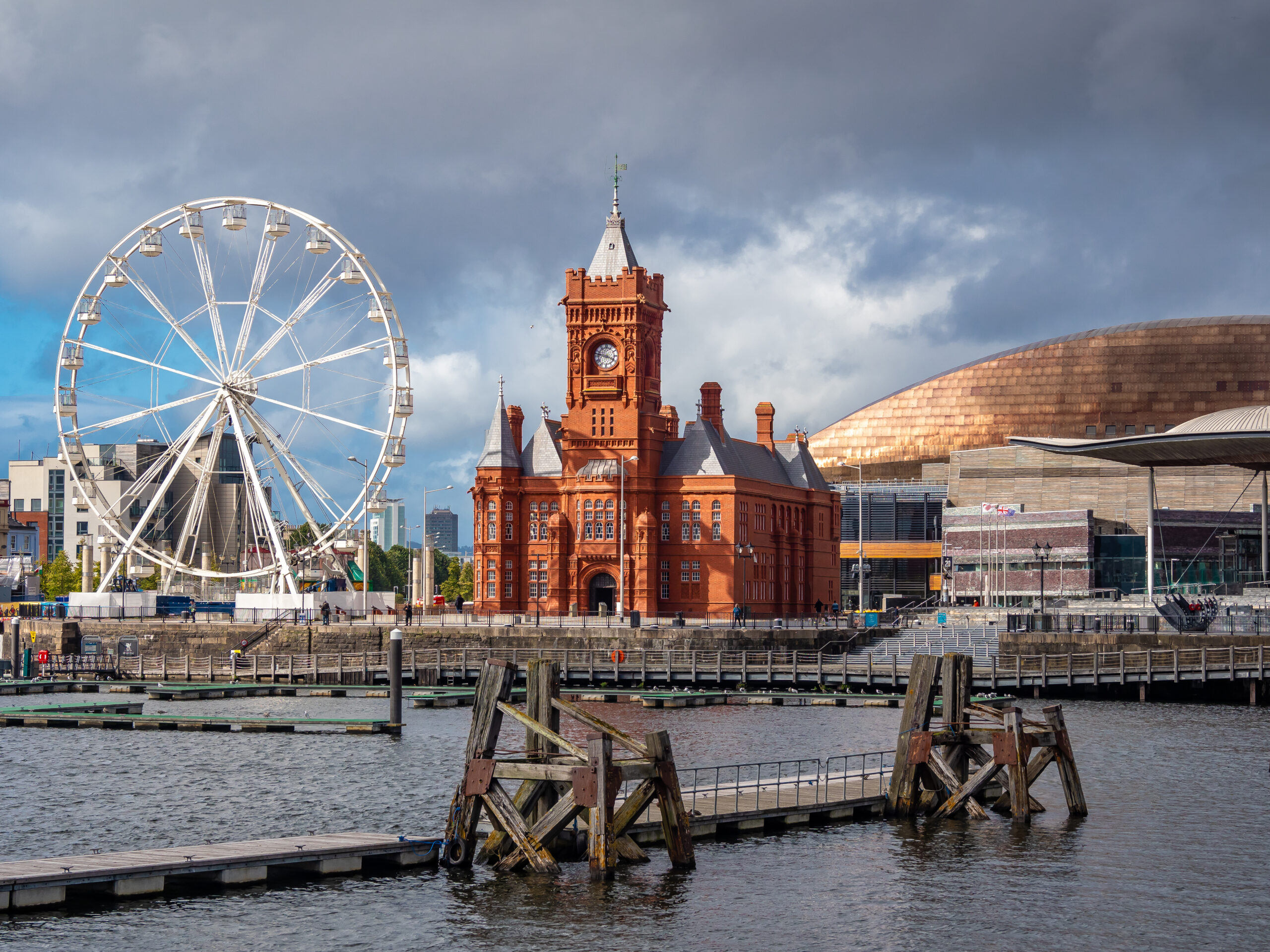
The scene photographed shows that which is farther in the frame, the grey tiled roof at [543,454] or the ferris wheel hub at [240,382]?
Result: the grey tiled roof at [543,454]

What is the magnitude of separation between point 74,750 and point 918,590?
107437 mm

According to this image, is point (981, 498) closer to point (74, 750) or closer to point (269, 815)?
point (74, 750)

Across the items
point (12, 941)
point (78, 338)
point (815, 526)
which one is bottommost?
point (12, 941)

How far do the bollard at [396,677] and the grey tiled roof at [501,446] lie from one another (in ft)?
144

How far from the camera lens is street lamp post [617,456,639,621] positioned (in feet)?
342

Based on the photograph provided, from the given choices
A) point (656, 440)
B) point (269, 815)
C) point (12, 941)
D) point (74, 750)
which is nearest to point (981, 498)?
point (656, 440)

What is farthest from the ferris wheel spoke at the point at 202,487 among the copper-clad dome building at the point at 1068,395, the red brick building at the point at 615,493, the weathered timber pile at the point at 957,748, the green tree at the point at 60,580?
the copper-clad dome building at the point at 1068,395

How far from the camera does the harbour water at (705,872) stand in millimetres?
29844

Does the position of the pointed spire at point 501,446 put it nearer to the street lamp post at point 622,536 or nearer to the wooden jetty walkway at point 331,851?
the street lamp post at point 622,536

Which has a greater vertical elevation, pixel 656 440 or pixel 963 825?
pixel 656 440

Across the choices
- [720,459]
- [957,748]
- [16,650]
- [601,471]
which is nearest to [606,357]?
[601,471]

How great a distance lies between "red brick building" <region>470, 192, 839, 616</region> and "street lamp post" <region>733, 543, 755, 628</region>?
18 centimetres

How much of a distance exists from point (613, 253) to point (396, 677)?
51150 mm

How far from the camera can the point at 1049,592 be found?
125m
